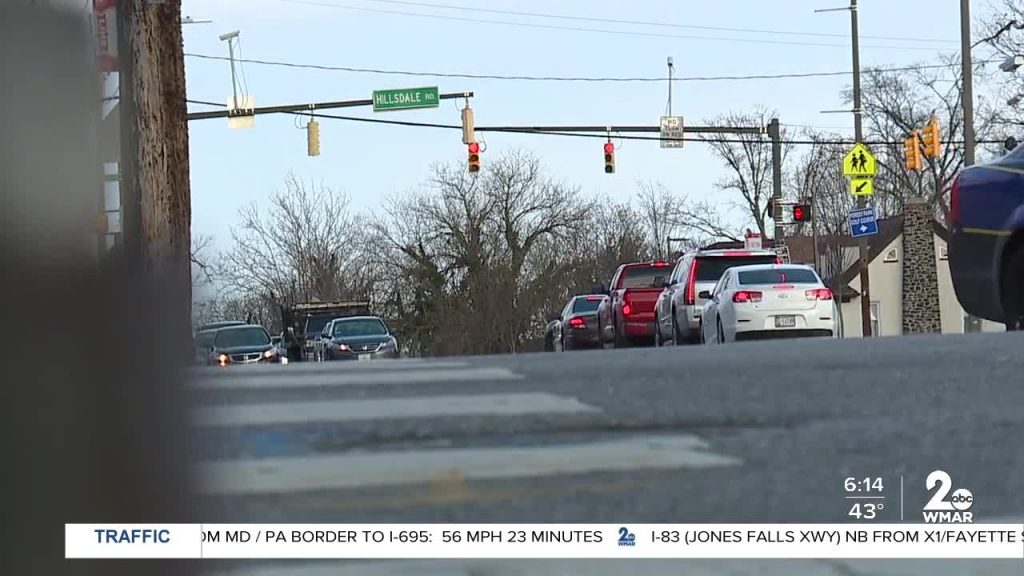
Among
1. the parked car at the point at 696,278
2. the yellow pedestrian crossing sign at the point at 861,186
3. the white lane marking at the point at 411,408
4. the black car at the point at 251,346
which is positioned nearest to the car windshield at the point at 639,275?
the parked car at the point at 696,278

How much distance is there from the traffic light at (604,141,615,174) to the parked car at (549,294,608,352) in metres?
3.00

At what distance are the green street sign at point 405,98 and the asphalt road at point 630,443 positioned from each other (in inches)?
936

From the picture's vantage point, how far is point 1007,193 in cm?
845

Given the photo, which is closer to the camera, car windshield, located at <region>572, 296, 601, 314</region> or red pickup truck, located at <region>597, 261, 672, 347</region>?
red pickup truck, located at <region>597, 261, 672, 347</region>

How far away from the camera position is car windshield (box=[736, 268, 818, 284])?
59.8 ft

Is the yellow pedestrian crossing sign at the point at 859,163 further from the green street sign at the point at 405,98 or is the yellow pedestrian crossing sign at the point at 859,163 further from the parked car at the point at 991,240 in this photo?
the parked car at the point at 991,240

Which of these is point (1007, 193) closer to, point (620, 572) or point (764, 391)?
point (764, 391)

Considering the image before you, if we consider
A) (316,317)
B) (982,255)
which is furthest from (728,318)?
(316,317)

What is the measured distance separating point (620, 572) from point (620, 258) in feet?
153

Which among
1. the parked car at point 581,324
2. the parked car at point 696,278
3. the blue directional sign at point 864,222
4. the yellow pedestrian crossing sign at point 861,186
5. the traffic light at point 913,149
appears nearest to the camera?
the parked car at point 696,278

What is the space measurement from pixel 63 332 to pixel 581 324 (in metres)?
26.3

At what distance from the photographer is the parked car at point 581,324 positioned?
28.5 metres

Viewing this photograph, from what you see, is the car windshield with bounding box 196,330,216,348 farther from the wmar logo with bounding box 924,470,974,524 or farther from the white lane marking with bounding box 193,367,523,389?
the wmar logo with bounding box 924,470,974,524

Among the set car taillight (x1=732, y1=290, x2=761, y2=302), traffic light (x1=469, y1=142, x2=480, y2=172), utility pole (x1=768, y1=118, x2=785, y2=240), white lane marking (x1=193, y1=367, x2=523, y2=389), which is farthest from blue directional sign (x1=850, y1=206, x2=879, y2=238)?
white lane marking (x1=193, y1=367, x2=523, y2=389)
